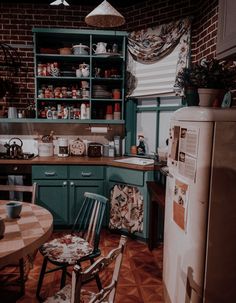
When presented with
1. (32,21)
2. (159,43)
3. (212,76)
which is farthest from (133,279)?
(32,21)

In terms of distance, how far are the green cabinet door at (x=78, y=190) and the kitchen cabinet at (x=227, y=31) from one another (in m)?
2.15

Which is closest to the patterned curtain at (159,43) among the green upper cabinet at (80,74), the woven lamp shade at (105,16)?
the green upper cabinet at (80,74)

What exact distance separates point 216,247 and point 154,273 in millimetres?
1243

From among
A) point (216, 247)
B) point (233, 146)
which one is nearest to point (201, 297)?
point (216, 247)

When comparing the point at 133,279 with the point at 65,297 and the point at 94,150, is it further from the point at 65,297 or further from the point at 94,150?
the point at 94,150

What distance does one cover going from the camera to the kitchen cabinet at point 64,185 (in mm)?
3633

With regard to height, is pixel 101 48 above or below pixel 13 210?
above

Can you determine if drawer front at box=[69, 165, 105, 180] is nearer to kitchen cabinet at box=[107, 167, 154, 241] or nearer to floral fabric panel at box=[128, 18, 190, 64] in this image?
kitchen cabinet at box=[107, 167, 154, 241]

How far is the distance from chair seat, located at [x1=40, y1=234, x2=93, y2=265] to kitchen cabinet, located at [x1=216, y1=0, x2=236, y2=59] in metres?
1.67

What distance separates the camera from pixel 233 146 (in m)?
1.74

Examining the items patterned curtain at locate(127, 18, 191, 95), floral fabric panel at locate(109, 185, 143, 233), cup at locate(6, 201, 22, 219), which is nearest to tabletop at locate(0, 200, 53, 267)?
cup at locate(6, 201, 22, 219)

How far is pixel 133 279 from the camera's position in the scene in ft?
8.98

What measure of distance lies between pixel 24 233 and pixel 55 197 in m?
1.94

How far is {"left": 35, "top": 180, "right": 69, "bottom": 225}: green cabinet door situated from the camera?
365cm
